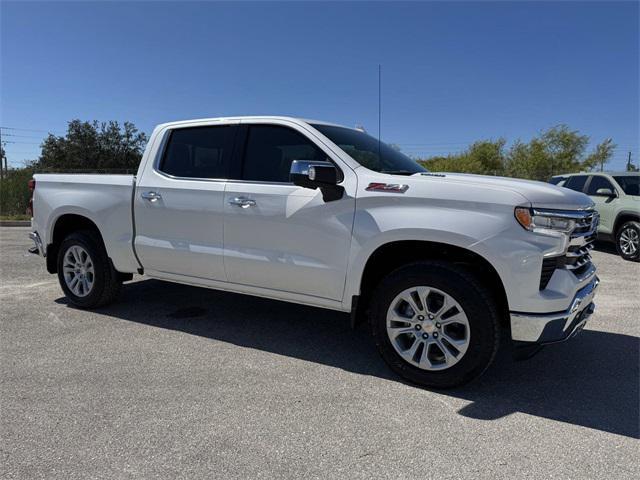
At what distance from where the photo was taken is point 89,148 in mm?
38688

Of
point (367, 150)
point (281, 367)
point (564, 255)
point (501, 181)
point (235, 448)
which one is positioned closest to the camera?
point (235, 448)

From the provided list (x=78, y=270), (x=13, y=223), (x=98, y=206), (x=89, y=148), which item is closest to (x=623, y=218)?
(x=98, y=206)

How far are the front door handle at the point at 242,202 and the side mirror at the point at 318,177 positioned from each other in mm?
527

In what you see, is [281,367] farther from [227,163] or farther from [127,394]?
[227,163]

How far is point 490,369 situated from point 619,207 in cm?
753

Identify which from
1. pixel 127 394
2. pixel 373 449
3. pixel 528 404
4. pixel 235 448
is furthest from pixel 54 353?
pixel 528 404

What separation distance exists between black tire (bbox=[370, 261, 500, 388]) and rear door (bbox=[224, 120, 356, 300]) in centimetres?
38

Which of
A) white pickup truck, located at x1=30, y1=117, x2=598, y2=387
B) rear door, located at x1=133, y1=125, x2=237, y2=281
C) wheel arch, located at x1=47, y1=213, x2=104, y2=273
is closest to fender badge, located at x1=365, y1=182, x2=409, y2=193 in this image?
white pickup truck, located at x1=30, y1=117, x2=598, y2=387

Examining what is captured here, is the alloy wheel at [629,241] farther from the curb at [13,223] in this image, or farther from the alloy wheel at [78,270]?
the curb at [13,223]

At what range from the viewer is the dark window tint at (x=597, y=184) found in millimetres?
10289

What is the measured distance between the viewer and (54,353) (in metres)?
4.10

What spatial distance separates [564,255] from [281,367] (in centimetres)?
218

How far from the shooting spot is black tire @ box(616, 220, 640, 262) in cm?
927

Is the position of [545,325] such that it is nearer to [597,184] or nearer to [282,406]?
[282,406]
